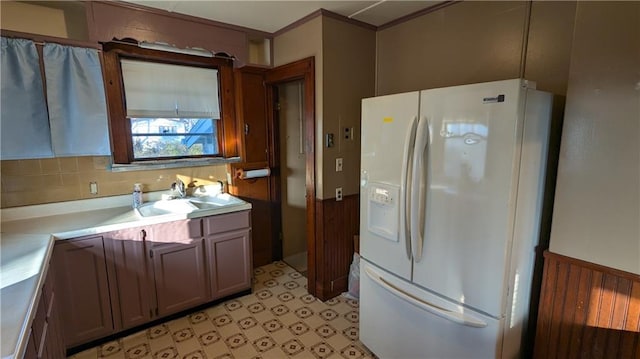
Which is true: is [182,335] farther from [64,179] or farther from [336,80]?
[336,80]

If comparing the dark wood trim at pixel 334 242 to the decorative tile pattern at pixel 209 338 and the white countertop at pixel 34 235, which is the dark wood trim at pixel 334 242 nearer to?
the white countertop at pixel 34 235

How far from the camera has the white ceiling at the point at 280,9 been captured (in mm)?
2309

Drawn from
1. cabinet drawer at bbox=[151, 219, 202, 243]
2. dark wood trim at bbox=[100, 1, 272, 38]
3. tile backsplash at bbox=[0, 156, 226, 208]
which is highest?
dark wood trim at bbox=[100, 1, 272, 38]

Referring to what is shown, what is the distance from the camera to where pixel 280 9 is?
2.43 metres

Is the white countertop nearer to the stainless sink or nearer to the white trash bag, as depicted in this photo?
the stainless sink

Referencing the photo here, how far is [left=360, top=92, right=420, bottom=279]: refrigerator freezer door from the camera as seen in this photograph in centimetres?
170

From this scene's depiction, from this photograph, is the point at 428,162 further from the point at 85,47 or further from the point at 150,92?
the point at 85,47

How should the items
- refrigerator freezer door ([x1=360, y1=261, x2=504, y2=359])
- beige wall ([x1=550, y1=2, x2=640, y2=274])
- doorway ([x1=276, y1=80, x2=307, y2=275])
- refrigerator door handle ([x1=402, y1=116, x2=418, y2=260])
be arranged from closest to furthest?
1. beige wall ([x1=550, y1=2, x2=640, y2=274])
2. refrigerator freezer door ([x1=360, y1=261, x2=504, y2=359])
3. refrigerator door handle ([x1=402, y1=116, x2=418, y2=260])
4. doorway ([x1=276, y1=80, x2=307, y2=275])

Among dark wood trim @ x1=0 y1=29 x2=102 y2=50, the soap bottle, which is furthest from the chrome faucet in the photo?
dark wood trim @ x1=0 y1=29 x2=102 y2=50

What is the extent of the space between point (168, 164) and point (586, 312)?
2941 millimetres

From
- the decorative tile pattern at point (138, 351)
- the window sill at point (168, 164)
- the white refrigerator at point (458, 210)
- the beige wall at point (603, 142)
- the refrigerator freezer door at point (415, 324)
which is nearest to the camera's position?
the beige wall at point (603, 142)

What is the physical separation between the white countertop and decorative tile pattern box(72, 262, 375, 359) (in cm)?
85

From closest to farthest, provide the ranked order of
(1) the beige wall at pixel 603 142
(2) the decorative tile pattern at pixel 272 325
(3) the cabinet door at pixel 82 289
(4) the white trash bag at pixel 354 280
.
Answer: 1. (1) the beige wall at pixel 603 142
2. (3) the cabinet door at pixel 82 289
3. (2) the decorative tile pattern at pixel 272 325
4. (4) the white trash bag at pixel 354 280

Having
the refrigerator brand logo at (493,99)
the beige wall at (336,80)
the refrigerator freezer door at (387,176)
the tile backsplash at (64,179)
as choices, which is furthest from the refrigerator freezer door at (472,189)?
the tile backsplash at (64,179)
